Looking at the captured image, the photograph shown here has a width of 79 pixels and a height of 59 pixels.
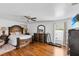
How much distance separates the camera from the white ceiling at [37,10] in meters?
1.59

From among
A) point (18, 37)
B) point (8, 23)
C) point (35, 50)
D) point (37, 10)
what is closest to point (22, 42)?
point (18, 37)

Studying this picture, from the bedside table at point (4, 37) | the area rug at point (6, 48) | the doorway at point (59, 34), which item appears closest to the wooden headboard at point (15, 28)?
the bedside table at point (4, 37)

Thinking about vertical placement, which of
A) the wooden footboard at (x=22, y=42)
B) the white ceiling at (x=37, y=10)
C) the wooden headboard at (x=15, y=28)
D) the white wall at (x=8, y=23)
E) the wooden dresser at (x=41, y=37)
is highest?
the white ceiling at (x=37, y=10)

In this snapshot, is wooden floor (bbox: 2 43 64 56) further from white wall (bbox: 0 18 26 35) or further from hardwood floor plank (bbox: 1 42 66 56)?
white wall (bbox: 0 18 26 35)

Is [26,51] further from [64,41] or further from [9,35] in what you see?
[64,41]

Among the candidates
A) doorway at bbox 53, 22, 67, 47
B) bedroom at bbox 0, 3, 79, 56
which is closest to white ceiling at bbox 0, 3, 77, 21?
bedroom at bbox 0, 3, 79, 56

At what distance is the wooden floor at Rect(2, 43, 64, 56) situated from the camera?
1.68 m

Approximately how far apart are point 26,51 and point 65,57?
65 centimetres

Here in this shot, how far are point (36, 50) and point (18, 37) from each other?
38cm

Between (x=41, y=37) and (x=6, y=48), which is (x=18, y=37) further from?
(x=41, y=37)

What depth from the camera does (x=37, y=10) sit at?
66.9 inches

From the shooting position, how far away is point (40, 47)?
1795 mm

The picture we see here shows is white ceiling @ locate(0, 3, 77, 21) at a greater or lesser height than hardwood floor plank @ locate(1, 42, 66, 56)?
greater

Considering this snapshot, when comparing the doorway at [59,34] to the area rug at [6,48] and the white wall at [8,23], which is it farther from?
the area rug at [6,48]
